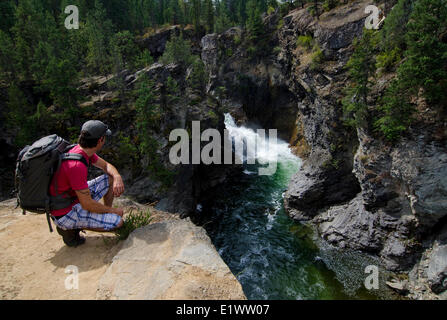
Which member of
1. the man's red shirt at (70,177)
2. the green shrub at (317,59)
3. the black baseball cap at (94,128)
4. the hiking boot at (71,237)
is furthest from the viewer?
the green shrub at (317,59)

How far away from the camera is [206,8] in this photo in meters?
71.5

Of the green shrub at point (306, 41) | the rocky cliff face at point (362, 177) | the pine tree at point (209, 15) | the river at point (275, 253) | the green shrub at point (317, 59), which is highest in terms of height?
the pine tree at point (209, 15)

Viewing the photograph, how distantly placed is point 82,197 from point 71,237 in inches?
50.9

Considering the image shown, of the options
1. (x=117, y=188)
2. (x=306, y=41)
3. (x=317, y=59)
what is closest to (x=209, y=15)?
(x=306, y=41)

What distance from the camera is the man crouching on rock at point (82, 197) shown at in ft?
16.6

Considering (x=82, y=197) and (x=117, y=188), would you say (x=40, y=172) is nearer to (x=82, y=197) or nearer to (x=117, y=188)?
(x=82, y=197)

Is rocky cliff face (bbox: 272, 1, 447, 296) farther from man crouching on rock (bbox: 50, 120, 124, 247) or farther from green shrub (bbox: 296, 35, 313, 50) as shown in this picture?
man crouching on rock (bbox: 50, 120, 124, 247)

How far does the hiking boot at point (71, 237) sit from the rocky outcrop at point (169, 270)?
1.20 meters

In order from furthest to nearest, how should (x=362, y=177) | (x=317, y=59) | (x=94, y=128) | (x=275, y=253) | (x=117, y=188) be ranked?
(x=317, y=59) → (x=275, y=253) → (x=362, y=177) → (x=117, y=188) → (x=94, y=128)

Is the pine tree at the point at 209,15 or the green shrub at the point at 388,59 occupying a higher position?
the pine tree at the point at 209,15

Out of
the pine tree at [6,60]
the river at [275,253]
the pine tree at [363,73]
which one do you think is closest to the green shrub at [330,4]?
the pine tree at [363,73]

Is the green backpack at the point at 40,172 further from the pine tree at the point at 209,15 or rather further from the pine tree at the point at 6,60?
the pine tree at the point at 209,15

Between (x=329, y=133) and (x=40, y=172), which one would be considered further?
(x=329, y=133)

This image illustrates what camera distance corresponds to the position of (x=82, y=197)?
202 inches
